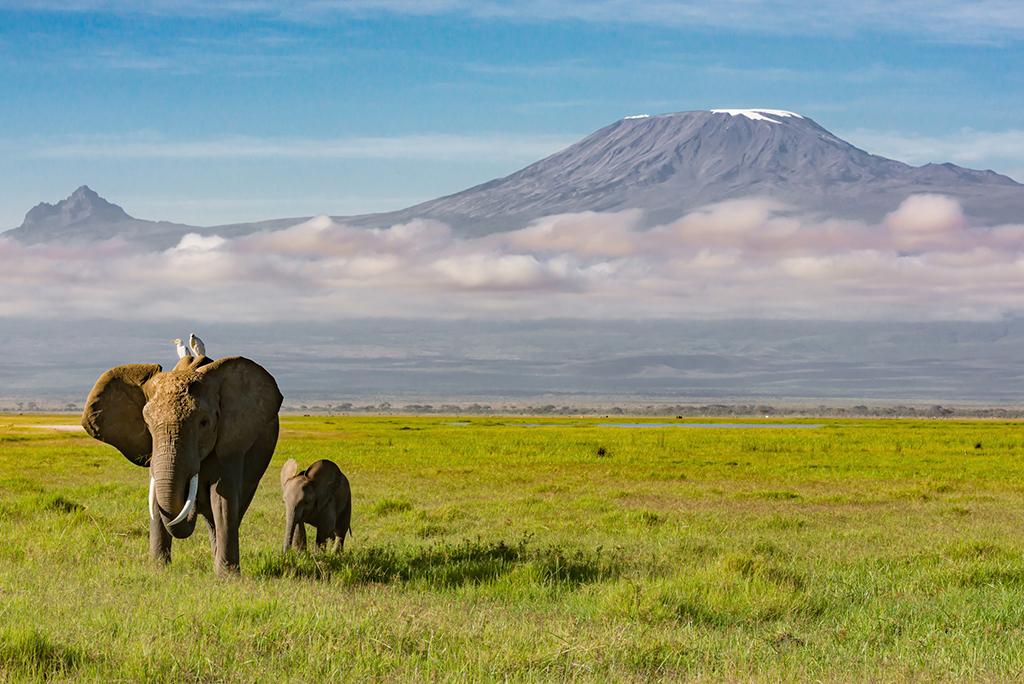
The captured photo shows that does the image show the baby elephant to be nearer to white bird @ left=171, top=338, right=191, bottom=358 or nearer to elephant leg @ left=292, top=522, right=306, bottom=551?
elephant leg @ left=292, top=522, right=306, bottom=551

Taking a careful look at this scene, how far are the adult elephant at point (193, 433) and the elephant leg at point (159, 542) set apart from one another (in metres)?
0.01

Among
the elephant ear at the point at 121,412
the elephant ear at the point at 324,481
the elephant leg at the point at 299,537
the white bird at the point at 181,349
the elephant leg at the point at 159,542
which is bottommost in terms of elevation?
the elephant leg at the point at 299,537

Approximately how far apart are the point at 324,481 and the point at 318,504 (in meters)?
0.34

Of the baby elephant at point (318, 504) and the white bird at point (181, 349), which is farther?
the baby elephant at point (318, 504)

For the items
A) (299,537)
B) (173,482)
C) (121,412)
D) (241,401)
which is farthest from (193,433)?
(299,537)

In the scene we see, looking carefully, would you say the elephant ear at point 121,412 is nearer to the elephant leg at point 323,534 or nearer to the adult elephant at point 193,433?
the adult elephant at point 193,433

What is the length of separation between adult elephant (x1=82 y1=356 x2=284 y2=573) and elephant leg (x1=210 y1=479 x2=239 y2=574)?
11mm

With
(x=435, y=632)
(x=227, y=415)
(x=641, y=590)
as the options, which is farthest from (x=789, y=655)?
(x=227, y=415)

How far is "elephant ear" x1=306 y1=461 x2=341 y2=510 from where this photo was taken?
1251 centimetres

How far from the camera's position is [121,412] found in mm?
9984

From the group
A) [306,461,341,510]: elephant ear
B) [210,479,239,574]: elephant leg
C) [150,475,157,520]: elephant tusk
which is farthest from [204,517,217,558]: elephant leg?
[306,461,341,510]: elephant ear

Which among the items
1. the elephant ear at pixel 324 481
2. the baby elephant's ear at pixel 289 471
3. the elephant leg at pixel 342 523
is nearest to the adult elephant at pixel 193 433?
the elephant ear at pixel 324 481

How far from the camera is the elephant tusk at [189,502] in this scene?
351 inches

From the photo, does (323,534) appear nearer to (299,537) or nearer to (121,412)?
(299,537)
